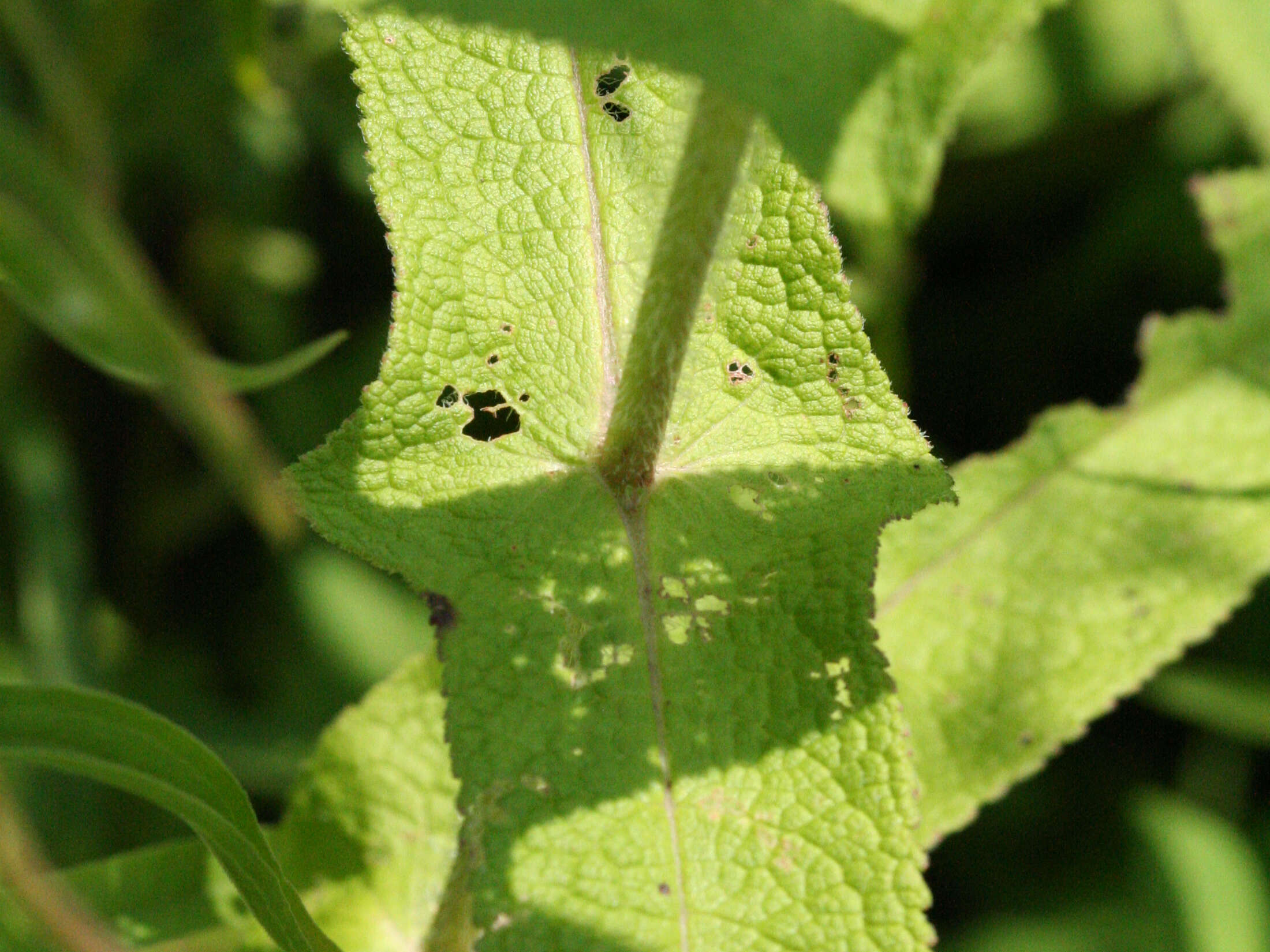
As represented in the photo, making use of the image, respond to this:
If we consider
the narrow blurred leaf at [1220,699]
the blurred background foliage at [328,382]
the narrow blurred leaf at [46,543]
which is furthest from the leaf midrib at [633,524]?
the narrow blurred leaf at [1220,699]

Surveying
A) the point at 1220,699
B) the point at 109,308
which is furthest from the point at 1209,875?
the point at 109,308

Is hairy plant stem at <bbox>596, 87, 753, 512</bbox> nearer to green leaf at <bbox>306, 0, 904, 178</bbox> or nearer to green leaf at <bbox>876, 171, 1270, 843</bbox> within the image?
green leaf at <bbox>306, 0, 904, 178</bbox>

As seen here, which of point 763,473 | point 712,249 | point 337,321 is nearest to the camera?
point 712,249

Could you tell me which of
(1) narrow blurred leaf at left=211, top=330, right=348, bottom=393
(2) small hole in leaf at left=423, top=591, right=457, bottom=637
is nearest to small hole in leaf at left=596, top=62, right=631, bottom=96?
(1) narrow blurred leaf at left=211, top=330, right=348, bottom=393

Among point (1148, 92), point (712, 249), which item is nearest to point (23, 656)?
point (712, 249)

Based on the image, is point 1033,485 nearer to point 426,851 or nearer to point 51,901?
point 426,851

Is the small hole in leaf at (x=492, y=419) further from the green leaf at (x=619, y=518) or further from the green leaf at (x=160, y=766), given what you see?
the green leaf at (x=160, y=766)

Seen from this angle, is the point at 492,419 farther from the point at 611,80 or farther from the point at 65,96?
the point at 65,96
